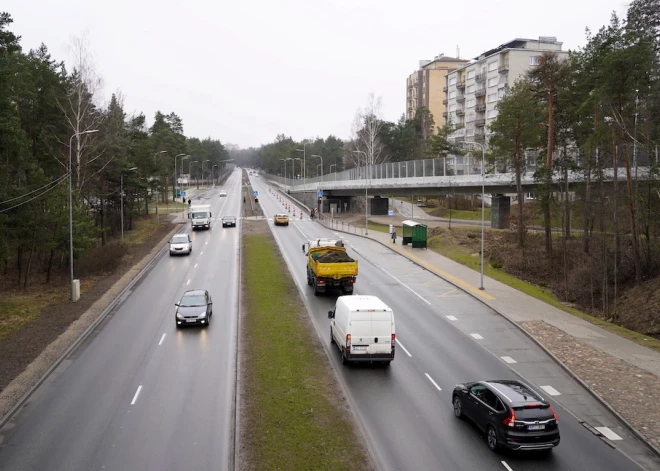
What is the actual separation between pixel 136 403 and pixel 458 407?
897 centimetres

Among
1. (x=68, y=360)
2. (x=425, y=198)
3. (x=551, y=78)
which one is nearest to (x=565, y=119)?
(x=551, y=78)

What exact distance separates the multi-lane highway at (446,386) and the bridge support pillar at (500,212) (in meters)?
Result: 26.4

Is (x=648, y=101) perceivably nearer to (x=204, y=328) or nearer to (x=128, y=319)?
(x=204, y=328)

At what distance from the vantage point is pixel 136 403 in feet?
54.1

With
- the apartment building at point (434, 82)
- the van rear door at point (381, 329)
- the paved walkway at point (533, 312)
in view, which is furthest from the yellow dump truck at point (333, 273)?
the apartment building at point (434, 82)

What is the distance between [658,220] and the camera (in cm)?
3281

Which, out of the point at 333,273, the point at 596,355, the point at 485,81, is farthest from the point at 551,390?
the point at 485,81

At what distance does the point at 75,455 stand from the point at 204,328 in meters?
12.1

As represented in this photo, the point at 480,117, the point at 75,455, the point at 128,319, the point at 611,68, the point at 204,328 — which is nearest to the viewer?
the point at 75,455

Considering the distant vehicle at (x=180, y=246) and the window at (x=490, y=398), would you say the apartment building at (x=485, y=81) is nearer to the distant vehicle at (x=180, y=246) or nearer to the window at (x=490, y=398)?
the distant vehicle at (x=180, y=246)

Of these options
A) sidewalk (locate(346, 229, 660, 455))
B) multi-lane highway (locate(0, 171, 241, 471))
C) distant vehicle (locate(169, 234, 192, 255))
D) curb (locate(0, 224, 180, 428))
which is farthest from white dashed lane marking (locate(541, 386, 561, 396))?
distant vehicle (locate(169, 234, 192, 255))

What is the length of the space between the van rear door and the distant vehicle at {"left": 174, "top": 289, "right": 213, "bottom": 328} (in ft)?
30.3

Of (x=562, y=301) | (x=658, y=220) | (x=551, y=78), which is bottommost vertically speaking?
(x=562, y=301)

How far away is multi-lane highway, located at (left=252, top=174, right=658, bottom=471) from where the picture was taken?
13367 mm
